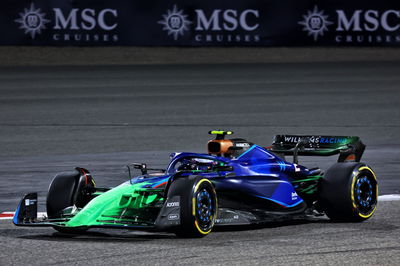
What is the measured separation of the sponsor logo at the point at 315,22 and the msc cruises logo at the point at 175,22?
3.36 meters

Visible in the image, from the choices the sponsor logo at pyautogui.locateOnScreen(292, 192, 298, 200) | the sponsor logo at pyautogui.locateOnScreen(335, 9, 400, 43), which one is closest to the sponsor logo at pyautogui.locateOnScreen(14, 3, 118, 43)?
the sponsor logo at pyautogui.locateOnScreen(335, 9, 400, 43)

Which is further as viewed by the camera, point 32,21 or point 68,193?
point 32,21

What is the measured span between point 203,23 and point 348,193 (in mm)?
21819

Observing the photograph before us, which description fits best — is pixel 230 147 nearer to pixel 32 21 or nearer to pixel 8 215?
pixel 8 215

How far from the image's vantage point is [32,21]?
30.2 m

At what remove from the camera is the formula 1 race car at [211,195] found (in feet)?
29.2

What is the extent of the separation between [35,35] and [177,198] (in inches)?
871

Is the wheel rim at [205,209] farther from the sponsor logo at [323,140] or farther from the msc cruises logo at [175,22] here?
the msc cruises logo at [175,22]

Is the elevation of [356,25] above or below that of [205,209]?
above

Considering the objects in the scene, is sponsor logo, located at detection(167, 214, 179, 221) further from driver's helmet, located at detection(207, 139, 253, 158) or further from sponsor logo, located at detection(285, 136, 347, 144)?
sponsor logo, located at detection(285, 136, 347, 144)

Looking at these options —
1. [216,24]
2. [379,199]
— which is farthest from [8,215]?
[216,24]

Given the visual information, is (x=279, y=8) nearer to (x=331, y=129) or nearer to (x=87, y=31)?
(x=87, y=31)

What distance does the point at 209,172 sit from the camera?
956 centimetres

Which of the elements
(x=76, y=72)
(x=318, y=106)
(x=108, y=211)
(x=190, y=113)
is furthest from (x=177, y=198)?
(x=76, y=72)
